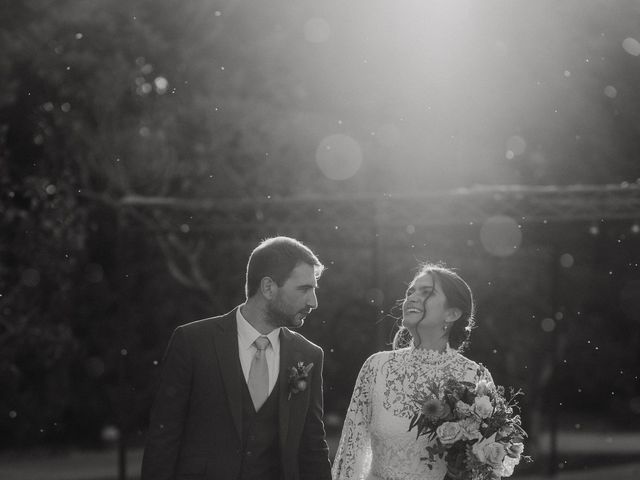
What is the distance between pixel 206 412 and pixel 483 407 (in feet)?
4.03

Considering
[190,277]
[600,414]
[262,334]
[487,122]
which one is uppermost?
[487,122]

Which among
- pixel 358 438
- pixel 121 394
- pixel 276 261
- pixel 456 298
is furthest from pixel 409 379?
pixel 121 394

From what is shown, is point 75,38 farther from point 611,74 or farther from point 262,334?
point 262,334

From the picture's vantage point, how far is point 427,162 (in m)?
17.8

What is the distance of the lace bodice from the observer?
193 inches

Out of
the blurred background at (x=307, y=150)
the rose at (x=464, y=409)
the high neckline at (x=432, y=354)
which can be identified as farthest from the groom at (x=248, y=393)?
the blurred background at (x=307, y=150)

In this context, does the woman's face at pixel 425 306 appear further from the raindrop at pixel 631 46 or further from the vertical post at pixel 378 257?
the raindrop at pixel 631 46

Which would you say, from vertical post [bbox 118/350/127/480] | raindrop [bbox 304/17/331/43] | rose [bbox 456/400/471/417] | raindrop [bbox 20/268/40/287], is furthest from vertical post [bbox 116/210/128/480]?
raindrop [bbox 304/17/331/43]

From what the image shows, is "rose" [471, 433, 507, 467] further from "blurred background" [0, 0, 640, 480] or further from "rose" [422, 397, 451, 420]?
"blurred background" [0, 0, 640, 480]

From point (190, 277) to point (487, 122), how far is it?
5.95m

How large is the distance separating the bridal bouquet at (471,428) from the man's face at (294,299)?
2.57 feet

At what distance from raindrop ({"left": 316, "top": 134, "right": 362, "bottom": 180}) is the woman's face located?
13.5m

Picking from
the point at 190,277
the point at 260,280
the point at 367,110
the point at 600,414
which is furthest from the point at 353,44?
the point at 260,280

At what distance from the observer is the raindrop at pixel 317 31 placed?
19.5 meters
